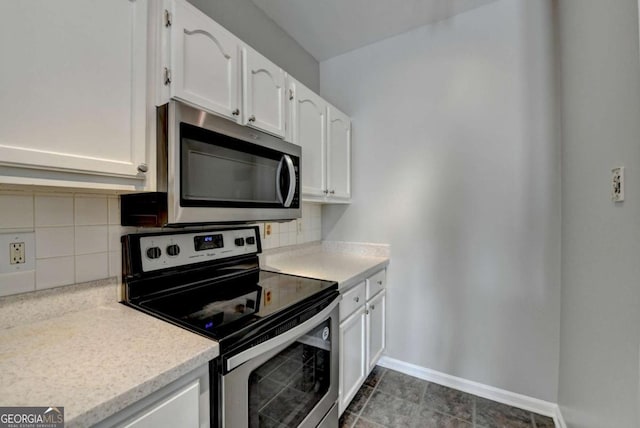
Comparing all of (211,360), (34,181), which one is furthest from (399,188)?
(34,181)

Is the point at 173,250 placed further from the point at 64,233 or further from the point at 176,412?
the point at 176,412

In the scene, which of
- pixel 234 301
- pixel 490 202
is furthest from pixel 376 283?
pixel 234 301

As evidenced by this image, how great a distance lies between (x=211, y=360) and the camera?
79 centimetres

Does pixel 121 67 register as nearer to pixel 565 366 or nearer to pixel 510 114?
pixel 510 114

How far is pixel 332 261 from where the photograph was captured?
2061mm

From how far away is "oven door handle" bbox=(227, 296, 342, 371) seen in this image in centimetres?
83

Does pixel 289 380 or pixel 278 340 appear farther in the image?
pixel 289 380

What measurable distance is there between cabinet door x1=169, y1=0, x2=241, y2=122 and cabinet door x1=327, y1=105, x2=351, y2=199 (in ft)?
2.88

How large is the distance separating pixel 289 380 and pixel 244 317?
0.39m

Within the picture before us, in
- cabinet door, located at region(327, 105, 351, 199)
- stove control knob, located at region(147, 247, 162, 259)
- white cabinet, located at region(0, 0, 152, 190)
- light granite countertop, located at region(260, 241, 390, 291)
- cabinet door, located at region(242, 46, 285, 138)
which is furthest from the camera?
Result: cabinet door, located at region(327, 105, 351, 199)

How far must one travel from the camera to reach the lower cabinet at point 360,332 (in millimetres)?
1547

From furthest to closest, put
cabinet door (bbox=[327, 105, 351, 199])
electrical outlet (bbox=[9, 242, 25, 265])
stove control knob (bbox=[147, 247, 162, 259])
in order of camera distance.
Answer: cabinet door (bbox=[327, 105, 351, 199])
stove control knob (bbox=[147, 247, 162, 259])
electrical outlet (bbox=[9, 242, 25, 265])

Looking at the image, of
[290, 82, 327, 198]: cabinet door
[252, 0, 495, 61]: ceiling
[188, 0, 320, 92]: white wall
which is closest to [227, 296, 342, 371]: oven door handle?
[290, 82, 327, 198]: cabinet door

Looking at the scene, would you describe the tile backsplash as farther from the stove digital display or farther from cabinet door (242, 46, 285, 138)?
cabinet door (242, 46, 285, 138)
